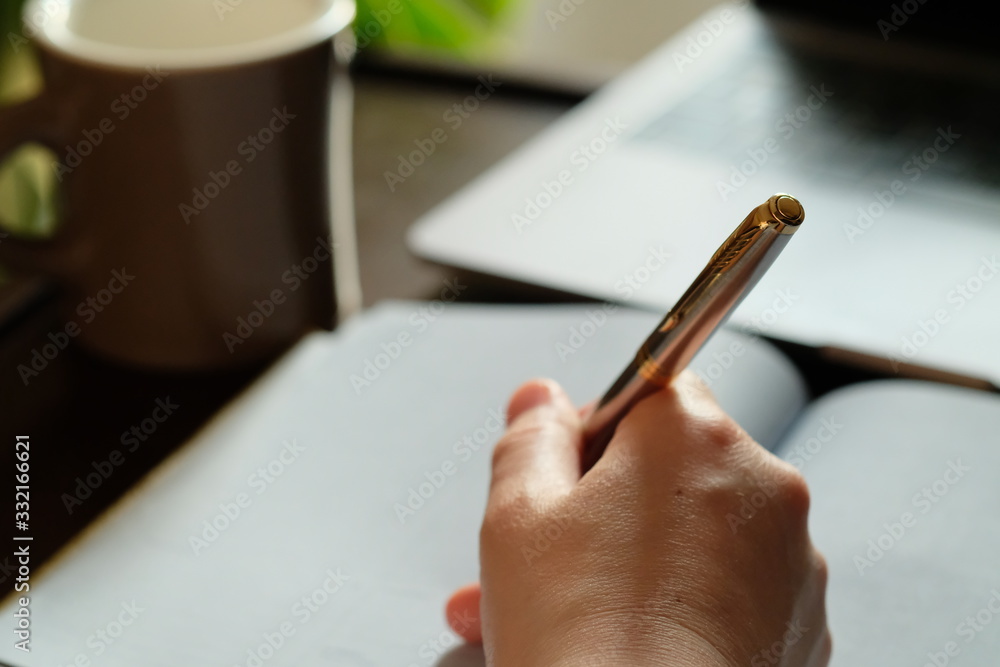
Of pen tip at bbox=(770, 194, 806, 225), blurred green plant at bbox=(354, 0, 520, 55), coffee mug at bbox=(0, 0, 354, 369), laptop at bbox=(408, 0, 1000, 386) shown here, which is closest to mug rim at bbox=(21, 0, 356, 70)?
coffee mug at bbox=(0, 0, 354, 369)

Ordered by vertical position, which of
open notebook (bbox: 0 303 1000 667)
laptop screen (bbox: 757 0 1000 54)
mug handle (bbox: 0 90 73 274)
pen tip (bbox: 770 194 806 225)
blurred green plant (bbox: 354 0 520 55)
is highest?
pen tip (bbox: 770 194 806 225)

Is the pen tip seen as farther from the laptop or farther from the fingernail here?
the laptop

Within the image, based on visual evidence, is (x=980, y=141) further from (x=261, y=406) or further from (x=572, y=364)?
(x=261, y=406)

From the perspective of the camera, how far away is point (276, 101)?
44 cm

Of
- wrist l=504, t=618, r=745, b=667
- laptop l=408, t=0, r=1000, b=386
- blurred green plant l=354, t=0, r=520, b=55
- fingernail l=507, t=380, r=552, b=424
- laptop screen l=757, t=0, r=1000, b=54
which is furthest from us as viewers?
blurred green plant l=354, t=0, r=520, b=55

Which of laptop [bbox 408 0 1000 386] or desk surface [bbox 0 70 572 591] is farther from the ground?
laptop [bbox 408 0 1000 386]

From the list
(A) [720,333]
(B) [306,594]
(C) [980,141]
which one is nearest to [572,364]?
(A) [720,333]

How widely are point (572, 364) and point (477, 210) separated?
0.46ft

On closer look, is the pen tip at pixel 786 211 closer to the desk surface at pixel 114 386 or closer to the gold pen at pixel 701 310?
the gold pen at pixel 701 310

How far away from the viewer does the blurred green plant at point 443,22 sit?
1.15 meters

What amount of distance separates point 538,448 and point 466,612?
2.4 inches

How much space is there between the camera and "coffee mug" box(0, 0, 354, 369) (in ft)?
1.39

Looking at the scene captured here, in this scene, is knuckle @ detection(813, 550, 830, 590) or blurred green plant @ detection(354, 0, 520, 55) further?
blurred green plant @ detection(354, 0, 520, 55)

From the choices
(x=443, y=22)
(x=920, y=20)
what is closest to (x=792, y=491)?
(x=920, y=20)
